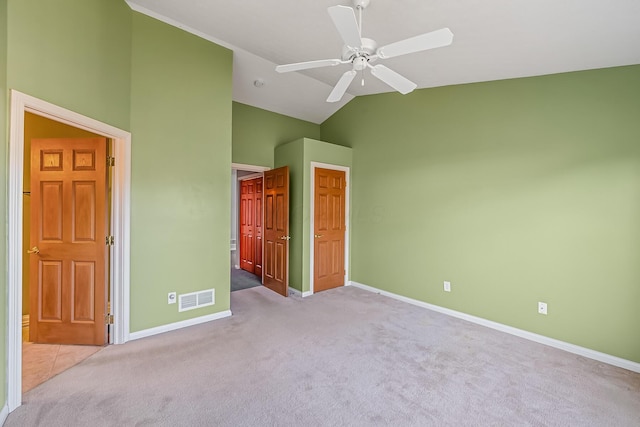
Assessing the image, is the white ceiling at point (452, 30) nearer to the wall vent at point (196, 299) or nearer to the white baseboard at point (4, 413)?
the wall vent at point (196, 299)

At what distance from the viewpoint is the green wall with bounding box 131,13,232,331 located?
289cm

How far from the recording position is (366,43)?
192 cm

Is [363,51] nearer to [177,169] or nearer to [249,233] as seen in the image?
[177,169]

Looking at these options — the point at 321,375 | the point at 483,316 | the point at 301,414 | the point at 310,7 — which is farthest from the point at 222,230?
Result: the point at 483,316

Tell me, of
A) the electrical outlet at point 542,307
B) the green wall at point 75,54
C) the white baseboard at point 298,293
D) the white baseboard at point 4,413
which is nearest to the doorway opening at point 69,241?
the green wall at point 75,54

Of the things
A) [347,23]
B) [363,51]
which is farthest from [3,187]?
[363,51]

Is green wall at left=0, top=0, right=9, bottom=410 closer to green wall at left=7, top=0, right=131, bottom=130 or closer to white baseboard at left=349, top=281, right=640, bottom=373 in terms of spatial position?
green wall at left=7, top=0, right=131, bottom=130

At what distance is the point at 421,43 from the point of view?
5.66 ft

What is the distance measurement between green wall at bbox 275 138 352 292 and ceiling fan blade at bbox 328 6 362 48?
2.62 metres

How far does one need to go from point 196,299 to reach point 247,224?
10.4 ft

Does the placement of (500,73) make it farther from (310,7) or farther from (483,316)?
(483,316)

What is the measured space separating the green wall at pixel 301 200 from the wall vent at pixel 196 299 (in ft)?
4.74

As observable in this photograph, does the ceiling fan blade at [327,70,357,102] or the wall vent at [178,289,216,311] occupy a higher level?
the ceiling fan blade at [327,70,357,102]

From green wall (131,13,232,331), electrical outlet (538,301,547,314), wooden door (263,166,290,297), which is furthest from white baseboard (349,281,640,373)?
green wall (131,13,232,331)
